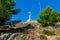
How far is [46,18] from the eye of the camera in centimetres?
4075

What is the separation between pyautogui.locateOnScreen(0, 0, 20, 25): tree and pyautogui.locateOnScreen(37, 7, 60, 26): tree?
24.1ft

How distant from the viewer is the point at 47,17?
133 feet

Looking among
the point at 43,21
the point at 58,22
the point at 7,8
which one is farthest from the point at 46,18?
the point at 7,8

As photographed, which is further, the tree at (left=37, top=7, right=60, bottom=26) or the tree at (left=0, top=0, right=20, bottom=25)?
the tree at (left=37, top=7, right=60, bottom=26)

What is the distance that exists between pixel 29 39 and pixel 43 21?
12.5 meters

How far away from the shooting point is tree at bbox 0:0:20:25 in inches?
1214

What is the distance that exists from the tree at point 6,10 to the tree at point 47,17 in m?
7.34

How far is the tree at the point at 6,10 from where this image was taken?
101ft

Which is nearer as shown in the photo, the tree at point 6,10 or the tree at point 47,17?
the tree at point 6,10

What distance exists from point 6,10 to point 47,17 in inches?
455

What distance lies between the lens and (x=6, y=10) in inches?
1238

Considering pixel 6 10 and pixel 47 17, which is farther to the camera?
pixel 47 17

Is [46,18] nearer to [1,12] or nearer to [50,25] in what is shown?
[50,25]

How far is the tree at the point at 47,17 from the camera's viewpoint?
40.7 meters
